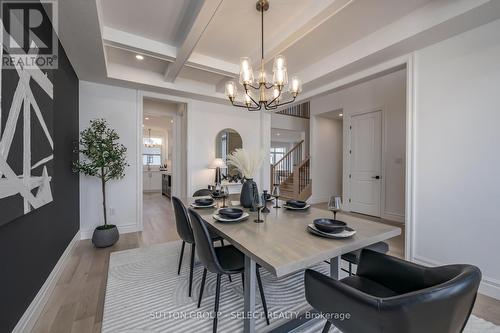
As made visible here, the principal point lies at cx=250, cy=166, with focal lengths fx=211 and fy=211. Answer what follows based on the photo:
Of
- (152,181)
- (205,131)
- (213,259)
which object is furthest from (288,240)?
(152,181)

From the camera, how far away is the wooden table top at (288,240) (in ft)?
3.36

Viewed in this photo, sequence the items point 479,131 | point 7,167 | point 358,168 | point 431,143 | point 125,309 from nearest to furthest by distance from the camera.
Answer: point 7,167 < point 125,309 < point 479,131 < point 431,143 < point 358,168

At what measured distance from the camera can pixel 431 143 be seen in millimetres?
2322

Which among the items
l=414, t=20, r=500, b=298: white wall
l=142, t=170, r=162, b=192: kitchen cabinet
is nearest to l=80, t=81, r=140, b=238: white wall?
l=414, t=20, r=500, b=298: white wall

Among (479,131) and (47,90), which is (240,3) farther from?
(479,131)

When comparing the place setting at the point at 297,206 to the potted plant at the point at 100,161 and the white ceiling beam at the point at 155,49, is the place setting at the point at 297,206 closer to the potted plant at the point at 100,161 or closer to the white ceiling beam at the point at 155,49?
the white ceiling beam at the point at 155,49

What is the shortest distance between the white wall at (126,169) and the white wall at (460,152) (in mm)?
4131

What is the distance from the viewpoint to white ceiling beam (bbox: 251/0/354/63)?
6.33 feet

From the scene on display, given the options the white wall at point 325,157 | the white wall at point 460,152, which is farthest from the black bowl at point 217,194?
the white wall at point 325,157

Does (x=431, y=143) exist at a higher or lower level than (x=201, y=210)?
higher

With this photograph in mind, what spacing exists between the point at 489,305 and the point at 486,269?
336 millimetres

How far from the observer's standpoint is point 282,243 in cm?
122


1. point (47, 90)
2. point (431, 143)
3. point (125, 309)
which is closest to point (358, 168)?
point (431, 143)

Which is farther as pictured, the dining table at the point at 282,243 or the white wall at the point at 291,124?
the white wall at the point at 291,124
